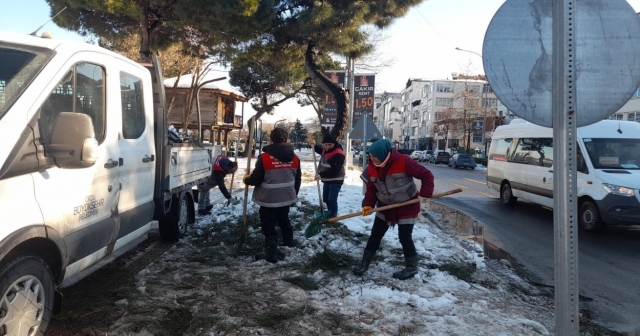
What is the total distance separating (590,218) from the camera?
8977mm

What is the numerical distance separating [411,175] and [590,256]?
426 cm

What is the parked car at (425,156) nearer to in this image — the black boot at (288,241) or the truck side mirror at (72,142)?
the black boot at (288,241)

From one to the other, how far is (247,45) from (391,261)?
8.93 metres

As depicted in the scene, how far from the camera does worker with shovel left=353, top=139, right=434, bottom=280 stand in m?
4.88

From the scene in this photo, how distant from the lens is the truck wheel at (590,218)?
8773 mm

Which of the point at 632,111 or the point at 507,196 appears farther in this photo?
the point at 632,111

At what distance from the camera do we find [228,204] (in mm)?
9133

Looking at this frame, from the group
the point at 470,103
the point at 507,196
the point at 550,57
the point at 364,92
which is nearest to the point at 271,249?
the point at 550,57

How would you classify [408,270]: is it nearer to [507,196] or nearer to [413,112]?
[507,196]

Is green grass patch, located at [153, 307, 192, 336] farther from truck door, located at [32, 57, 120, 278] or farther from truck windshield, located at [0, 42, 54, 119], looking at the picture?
truck windshield, located at [0, 42, 54, 119]

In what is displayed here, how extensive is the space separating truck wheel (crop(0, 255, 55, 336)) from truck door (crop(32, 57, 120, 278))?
238 mm

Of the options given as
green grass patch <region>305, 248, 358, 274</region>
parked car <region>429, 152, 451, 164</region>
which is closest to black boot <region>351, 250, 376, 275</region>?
green grass patch <region>305, 248, 358, 274</region>

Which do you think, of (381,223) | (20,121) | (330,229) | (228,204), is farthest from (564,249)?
(228,204)

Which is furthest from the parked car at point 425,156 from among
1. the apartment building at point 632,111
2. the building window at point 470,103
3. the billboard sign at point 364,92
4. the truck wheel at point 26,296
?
the truck wheel at point 26,296
